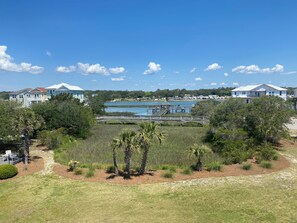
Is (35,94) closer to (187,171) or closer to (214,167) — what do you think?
(187,171)

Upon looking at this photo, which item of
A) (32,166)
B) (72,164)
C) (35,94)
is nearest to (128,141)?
(72,164)

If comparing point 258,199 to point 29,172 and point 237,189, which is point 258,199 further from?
point 29,172

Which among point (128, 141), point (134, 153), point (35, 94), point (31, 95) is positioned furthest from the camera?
point (31, 95)

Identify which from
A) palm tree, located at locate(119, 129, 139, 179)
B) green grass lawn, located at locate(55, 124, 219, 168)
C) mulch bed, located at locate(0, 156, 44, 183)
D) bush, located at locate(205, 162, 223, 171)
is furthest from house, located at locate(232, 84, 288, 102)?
mulch bed, located at locate(0, 156, 44, 183)

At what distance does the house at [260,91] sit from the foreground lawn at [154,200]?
43.3m

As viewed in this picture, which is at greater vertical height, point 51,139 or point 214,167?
point 51,139

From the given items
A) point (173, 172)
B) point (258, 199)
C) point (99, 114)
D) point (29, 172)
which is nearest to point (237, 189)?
point (258, 199)

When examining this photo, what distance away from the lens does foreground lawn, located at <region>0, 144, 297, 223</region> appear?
11695mm

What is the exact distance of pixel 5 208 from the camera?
12.9 metres

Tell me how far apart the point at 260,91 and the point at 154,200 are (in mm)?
50397

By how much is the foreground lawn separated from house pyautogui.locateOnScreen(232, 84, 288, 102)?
142ft

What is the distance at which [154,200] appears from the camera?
13.5 meters

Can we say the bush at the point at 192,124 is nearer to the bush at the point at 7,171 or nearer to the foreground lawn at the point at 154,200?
the foreground lawn at the point at 154,200

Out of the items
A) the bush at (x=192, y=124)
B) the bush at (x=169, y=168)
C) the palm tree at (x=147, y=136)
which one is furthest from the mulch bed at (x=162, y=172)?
the bush at (x=192, y=124)
